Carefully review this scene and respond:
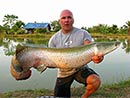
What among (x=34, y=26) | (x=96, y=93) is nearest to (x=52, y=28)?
(x=34, y=26)

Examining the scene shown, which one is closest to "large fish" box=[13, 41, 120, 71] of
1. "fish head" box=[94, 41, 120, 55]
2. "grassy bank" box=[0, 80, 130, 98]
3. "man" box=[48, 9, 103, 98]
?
"fish head" box=[94, 41, 120, 55]

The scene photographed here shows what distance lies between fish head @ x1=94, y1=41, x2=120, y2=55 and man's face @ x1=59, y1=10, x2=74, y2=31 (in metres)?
0.82

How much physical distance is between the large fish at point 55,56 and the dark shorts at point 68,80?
1.89 ft

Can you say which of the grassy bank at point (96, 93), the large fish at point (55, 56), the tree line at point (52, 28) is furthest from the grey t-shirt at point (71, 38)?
the tree line at point (52, 28)

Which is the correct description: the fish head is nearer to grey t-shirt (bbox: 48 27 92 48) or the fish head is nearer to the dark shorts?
grey t-shirt (bbox: 48 27 92 48)

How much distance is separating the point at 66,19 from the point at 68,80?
1.01 m

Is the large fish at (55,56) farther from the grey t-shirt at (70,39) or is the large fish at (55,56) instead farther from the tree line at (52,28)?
the tree line at (52,28)

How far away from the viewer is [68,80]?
14.5 feet

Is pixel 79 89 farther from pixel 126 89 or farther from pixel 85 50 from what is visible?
pixel 85 50

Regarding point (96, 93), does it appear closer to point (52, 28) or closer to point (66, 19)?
point (66, 19)

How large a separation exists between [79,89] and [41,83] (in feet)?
8.10

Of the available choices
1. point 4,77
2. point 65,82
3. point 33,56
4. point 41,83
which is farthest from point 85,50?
point 4,77

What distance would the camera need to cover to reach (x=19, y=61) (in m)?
3.54

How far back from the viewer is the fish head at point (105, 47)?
135 inches
